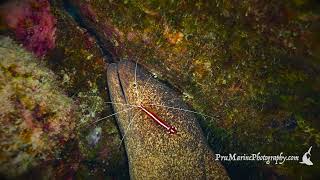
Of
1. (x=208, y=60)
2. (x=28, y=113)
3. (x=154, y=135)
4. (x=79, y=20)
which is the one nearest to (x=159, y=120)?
(x=154, y=135)

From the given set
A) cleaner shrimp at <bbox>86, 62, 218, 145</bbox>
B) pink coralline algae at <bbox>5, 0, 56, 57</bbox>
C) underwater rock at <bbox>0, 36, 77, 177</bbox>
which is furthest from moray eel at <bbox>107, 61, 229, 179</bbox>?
pink coralline algae at <bbox>5, 0, 56, 57</bbox>

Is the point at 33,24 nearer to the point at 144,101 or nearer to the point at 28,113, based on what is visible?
the point at 28,113

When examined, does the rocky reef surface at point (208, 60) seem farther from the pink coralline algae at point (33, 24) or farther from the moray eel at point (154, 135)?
the moray eel at point (154, 135)

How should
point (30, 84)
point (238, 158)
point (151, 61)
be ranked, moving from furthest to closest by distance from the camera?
point (238, 158) → point (151, 61) → point (30, 84)

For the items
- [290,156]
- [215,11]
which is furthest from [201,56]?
[290,156]

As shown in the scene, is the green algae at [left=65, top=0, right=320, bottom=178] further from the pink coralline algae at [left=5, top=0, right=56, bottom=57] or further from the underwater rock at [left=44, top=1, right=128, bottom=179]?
the pink coralline algae at [left=5, top=0, right=56, bottom=57]

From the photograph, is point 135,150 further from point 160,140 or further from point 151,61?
point 151,61

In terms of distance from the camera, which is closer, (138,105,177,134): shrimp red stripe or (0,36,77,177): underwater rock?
(0,36,77,177): underwater rock
